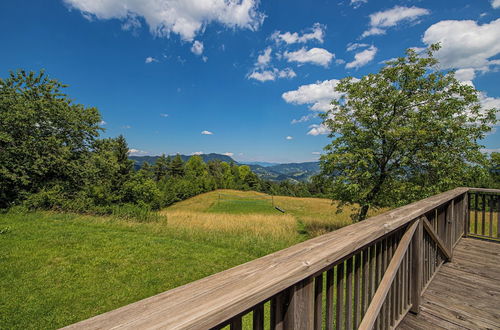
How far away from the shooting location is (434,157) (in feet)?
25.1

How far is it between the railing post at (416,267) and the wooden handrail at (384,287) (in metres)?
0.33

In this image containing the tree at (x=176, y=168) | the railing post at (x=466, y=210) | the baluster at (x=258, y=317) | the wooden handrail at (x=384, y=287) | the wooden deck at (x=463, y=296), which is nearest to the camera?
the baluster at (x=258, y=317)

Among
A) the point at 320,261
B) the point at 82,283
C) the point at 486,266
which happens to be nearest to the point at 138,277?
the point at 82,283

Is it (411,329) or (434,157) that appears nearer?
(411,329)

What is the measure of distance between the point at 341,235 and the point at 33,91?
22613 mm

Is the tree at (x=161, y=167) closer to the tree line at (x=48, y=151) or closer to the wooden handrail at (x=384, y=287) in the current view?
the tree line at (x=48, y=151)

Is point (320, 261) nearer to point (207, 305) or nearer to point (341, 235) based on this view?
point (341, 235)

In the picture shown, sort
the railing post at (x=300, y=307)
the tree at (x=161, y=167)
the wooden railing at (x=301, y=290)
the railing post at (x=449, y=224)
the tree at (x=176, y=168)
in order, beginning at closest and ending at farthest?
the wooden railing at (x=301, y=290) < the railing post at (x=300, y=307) < the railing post at (x=449, y=224) < the tree at (x=161, y=167) < the tree at (x=176, y=168)

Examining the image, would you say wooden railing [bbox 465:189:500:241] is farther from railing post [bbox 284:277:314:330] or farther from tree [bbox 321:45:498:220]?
railing post [bbox 284:277:314:330]

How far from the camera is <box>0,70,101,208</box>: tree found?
1378 centimetres

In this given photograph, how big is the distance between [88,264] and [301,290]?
634cm

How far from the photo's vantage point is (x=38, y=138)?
14.9 m

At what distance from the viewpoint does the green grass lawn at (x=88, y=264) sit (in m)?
3.68

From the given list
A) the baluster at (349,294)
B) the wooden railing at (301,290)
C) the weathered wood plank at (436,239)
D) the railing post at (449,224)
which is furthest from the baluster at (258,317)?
the railing post at (449,224)
